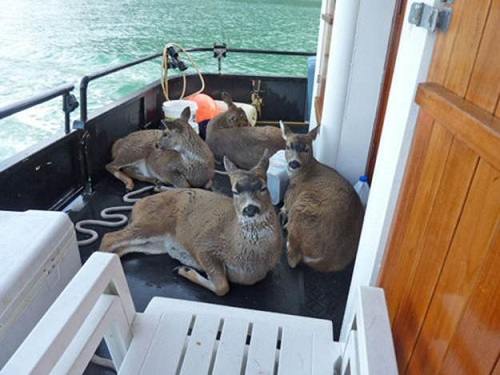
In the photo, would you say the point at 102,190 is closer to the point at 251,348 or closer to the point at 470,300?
the point at 251,348

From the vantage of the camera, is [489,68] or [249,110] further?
[249,110]

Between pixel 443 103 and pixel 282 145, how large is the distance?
341 cm

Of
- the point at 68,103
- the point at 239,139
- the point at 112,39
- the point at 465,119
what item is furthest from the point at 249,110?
the point at 112,39

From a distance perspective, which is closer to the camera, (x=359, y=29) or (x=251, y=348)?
(x=251, y=348)

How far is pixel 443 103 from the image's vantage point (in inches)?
43.4

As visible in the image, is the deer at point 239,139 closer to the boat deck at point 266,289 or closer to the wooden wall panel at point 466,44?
the boat deck at point 266,289

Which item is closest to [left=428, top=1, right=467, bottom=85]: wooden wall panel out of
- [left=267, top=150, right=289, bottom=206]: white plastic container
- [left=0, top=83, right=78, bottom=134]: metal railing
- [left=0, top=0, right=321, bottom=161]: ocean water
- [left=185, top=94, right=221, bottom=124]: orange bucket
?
[left=0, top=83, right=78, bottom=134]: metal railing

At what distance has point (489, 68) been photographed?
963 mm

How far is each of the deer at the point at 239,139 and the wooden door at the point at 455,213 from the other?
3133 mm

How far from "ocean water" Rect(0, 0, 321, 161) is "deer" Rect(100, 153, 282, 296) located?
4.13 ft

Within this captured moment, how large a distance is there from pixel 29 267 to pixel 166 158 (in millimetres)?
2382

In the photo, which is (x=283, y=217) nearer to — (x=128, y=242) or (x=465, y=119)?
(x=128, y=242)

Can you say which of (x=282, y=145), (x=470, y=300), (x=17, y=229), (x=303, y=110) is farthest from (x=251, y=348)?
(x=303, y=110)

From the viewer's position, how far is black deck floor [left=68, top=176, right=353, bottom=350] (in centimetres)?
253
